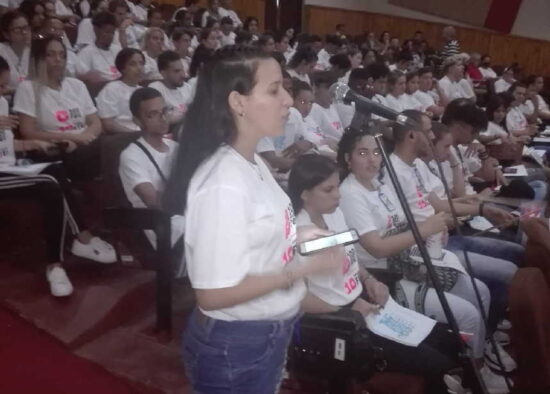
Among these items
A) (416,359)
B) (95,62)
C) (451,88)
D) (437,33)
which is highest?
(416,359)

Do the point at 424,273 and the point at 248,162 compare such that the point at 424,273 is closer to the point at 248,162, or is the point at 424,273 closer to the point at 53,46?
the point at 248,162

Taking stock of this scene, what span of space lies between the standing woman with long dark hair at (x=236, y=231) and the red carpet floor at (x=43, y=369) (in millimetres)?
1055

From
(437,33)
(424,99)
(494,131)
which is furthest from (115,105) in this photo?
(437,33)

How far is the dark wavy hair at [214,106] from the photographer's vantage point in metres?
1.21

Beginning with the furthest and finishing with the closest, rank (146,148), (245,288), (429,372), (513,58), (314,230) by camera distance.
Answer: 1. (513,58)
2. (146,148)
3. (429,372)
4. (314,230)
5. (245,288)

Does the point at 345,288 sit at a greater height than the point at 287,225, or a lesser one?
lesser

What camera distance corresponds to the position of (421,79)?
6699mm

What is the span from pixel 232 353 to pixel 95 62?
15.2 feet

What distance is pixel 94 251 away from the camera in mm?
2857

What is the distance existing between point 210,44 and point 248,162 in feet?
18.3

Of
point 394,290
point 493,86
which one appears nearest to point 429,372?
point 394,290

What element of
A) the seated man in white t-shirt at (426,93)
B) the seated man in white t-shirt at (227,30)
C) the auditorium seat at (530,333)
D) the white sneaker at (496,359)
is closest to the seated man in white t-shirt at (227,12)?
the seated man in white t-shirt at (227,30)

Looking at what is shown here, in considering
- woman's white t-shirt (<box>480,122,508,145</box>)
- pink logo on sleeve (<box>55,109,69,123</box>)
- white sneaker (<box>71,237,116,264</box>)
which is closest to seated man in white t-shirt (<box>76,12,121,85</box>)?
pink logo on sleeve (<box>55,109,69,123</box>)

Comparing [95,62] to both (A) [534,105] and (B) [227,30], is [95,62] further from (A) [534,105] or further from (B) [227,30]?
(A) [534,105]
